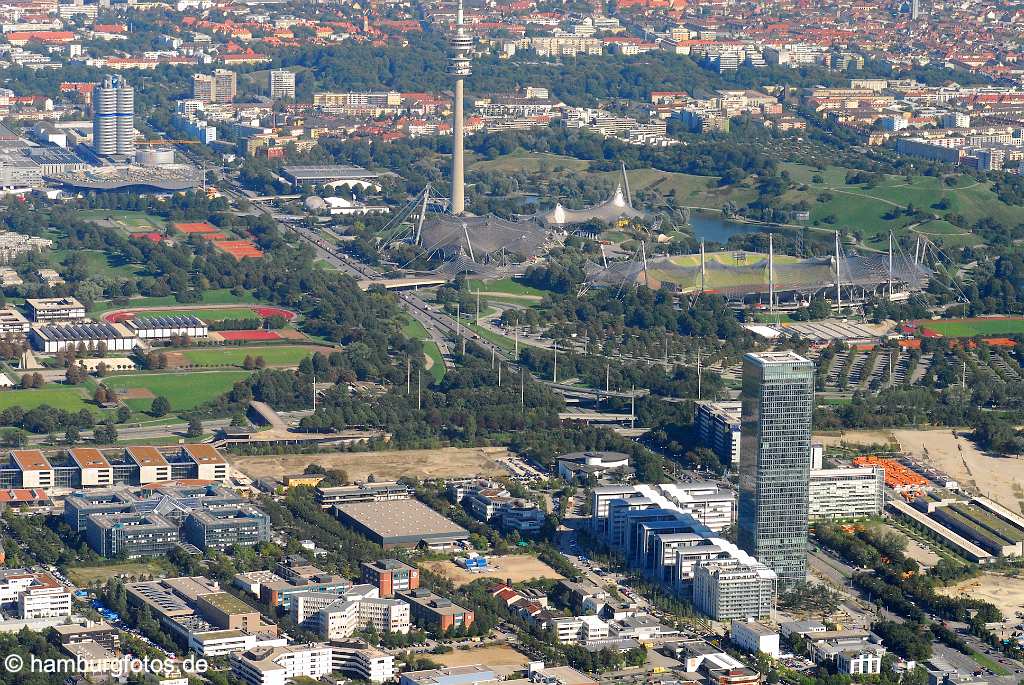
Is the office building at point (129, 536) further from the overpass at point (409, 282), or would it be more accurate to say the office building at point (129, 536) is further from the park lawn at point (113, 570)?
the overpass at point (409, 282)

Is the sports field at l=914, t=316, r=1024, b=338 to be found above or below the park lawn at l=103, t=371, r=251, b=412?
below

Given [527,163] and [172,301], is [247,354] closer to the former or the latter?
[172,301]

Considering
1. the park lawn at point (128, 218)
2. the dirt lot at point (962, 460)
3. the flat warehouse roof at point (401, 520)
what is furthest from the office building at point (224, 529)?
the park lawn at point (128, 218)

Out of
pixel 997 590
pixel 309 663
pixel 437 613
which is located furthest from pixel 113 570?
pixel 997 590

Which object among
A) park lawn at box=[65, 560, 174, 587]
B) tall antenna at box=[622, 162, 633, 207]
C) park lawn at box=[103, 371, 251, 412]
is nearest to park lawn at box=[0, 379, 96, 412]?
park lawn at box=[103, 371, 251, 412]

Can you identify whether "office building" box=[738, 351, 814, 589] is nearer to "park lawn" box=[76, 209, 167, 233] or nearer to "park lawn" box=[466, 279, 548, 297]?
"park lawn" box=[466, 279, 548, 297]

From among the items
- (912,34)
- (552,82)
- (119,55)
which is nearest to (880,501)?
(552,82)
